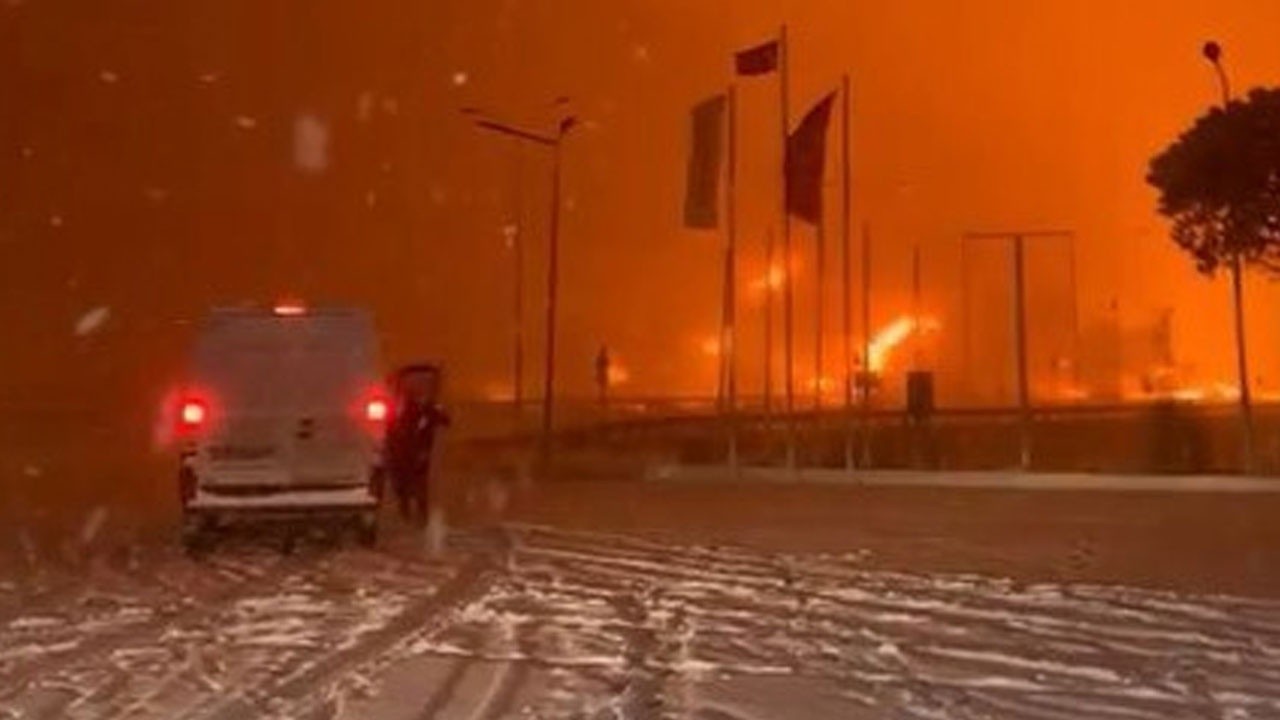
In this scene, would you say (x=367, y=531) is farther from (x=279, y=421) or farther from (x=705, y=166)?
(x=705, y=166)

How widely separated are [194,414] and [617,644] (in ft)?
25.8

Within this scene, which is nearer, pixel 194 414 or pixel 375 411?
pixel 194 414

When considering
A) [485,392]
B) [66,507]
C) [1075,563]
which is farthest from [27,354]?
[1075,563]

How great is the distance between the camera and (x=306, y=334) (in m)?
18.6

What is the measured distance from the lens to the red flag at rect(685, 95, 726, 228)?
35.3 meters

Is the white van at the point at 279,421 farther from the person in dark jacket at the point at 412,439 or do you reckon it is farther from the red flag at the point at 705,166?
the red flag at the point at 705,166

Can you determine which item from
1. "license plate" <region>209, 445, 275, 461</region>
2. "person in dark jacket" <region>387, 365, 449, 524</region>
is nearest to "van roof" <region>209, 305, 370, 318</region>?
"license plate" <region>209, 445, 275, 461</region>

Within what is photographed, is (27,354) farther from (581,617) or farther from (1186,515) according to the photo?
(581,617)

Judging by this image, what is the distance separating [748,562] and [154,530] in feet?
25.3

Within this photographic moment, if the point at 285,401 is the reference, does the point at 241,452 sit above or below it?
below

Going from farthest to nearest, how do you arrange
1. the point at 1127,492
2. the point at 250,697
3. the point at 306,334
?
the point at 1127,492
the point at 306,334
the point at 250,697

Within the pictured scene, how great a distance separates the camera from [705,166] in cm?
3556

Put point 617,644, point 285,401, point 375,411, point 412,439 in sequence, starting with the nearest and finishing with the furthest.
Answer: point 617,644
point 285,401
point 375,411
point 412,439

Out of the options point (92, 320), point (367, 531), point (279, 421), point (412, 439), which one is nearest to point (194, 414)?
point (279, 421)
